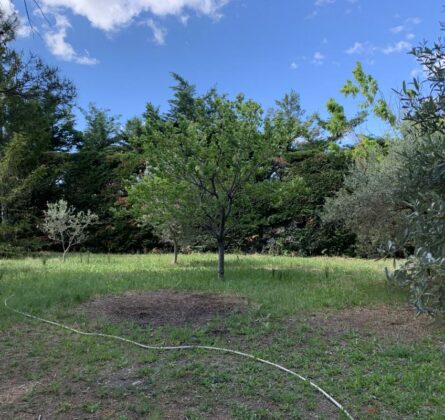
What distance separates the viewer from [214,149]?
7562 millimetres

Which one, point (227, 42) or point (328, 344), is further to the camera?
point (227, 42)

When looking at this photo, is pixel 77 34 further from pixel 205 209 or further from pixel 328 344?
pixel 205 209

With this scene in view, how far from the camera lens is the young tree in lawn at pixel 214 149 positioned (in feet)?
24.6

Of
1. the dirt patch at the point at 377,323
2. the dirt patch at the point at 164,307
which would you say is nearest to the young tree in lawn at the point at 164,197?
the dirt patch at the point at 164,307

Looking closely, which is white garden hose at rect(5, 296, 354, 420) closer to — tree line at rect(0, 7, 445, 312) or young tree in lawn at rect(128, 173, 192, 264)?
tree line at rect(0, 7, 445, 312)

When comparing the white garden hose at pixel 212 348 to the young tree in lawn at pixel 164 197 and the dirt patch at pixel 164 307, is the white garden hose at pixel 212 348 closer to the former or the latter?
the dirt patch at pixel 164 307

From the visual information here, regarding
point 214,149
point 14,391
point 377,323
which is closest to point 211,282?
point 214,149

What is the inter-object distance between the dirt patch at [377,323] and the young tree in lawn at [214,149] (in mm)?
3242

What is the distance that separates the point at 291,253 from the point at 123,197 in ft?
21.2

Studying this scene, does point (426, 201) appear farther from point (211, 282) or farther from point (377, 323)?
point (211, 282)

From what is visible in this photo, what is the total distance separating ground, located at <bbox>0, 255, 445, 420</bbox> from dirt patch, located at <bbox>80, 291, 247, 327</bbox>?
17mm

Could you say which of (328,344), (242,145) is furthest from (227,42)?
(328,344)

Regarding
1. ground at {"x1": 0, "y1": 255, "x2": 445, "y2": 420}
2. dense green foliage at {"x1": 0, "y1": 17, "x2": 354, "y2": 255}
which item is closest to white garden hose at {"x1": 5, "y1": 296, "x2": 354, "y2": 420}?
ground at {"x1": 0, "y1": 255, "x2": 445, "y2": 420}

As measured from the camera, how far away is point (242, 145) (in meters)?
7.49
